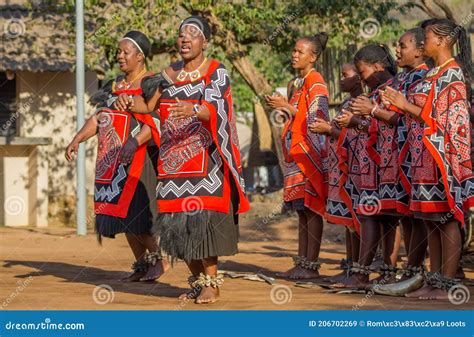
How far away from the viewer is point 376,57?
943cm

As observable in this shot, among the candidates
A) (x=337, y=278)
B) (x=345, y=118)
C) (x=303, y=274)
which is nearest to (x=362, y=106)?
(x=345, y=118)

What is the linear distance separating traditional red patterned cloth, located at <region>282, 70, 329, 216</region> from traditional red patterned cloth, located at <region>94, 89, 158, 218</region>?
1.43 meters

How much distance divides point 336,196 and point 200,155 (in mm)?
2177

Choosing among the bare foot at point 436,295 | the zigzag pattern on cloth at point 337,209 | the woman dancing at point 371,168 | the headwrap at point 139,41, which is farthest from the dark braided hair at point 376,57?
the bare foot at point 436,295

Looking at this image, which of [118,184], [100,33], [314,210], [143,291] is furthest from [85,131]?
[100,33]

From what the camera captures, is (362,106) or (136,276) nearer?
(362,106)

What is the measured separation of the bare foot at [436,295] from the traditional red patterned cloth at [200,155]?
5.10ft

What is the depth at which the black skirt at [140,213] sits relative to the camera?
9688 mm

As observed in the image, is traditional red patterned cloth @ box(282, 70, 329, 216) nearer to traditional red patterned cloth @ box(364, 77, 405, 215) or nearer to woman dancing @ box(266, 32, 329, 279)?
woman dancing @ box(266, 32, 329, 279)

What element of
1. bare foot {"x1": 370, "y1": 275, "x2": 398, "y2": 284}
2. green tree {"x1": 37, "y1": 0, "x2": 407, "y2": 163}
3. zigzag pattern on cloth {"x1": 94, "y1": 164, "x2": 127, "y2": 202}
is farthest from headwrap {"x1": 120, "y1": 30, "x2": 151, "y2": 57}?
green tree {"x1": 37, "y1": 0, "x2": 407, "y2": 163}

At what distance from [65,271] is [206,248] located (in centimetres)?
322

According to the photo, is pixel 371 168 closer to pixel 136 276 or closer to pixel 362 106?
pixel 362 106

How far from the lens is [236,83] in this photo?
1393 inches

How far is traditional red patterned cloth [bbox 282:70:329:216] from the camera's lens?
1032 centimetres
